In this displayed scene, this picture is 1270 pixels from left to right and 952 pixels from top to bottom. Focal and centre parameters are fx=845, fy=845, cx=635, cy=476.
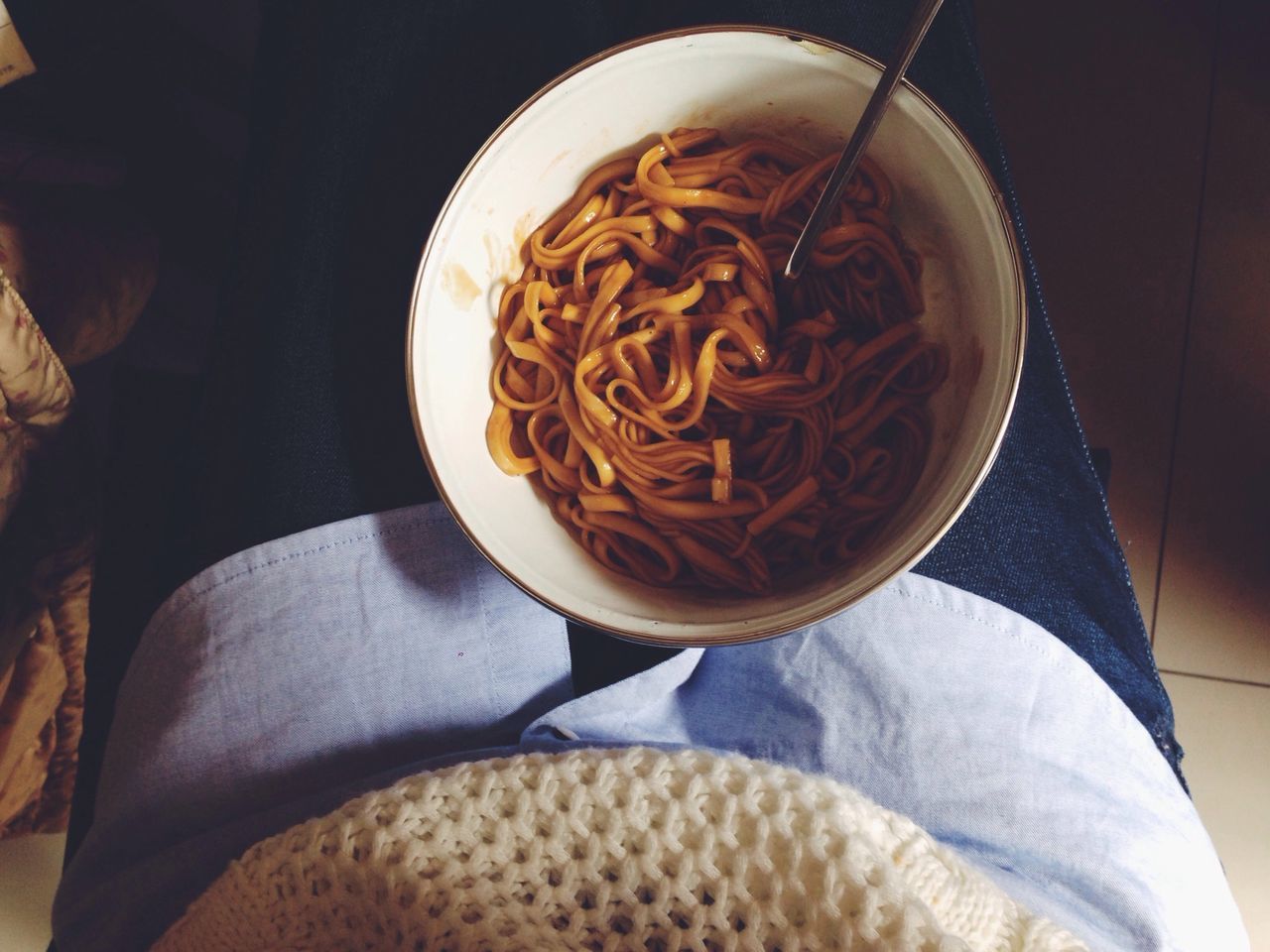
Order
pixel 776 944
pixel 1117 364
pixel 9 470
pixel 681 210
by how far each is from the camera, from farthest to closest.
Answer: pixel 1117 364
pixel 9 470
pixel 681 210
pixel 776 944

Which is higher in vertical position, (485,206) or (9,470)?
(485,206)

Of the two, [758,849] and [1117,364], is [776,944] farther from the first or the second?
[1117,364]

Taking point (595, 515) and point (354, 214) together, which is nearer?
point (595, 515)

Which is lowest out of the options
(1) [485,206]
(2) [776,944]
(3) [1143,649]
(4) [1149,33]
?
(2) [776,944]

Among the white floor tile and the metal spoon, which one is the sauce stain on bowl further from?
the white floor tile

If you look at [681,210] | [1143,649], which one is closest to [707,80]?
[681,210]

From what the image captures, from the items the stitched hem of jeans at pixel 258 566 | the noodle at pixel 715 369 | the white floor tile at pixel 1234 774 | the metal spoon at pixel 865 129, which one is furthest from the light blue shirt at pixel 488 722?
the white floor tile at pixel 1234 774

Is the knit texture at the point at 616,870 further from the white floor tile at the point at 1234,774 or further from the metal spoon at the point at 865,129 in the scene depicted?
the white floor tile at the point at 1234,774
